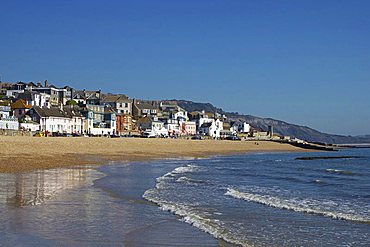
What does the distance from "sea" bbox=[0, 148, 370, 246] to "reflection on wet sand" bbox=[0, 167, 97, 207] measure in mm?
31

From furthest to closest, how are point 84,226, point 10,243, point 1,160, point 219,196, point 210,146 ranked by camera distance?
point 210,146, point 1,160, point 219,196, point 84,226, point 10,243

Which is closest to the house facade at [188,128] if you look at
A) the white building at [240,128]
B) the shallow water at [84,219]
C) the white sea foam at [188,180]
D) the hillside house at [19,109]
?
the white building at [240,128]

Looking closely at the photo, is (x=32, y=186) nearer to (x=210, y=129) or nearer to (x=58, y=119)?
(x=58, y=119)

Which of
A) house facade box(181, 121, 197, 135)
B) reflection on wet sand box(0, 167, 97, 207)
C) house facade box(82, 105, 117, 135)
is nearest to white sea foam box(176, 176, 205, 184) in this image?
reflection on wet sand box(0, 167, 97, 207)

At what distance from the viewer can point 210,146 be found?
7369 centimetres

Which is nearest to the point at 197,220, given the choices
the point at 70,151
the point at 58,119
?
the point at 70,151

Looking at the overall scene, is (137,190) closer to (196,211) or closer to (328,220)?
(196,211)

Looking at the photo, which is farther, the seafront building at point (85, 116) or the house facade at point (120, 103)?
the house facade at point (120, 103)

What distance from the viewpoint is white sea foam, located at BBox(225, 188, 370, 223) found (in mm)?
13156

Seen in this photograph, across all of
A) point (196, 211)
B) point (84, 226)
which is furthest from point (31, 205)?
point (196, 211)

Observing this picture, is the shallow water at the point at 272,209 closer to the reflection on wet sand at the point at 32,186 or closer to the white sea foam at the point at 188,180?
the white sea foam at the point at 188,180

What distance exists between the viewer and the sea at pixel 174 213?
973 centimetres

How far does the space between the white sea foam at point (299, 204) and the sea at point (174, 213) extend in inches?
1.1

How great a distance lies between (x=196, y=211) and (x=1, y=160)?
54.2ft
